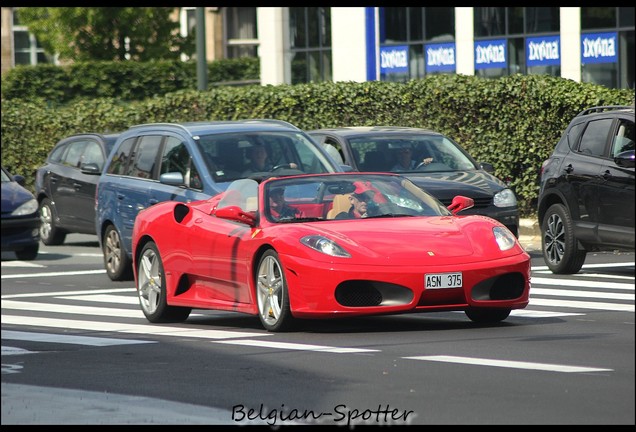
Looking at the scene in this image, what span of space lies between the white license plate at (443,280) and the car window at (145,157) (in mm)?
6875

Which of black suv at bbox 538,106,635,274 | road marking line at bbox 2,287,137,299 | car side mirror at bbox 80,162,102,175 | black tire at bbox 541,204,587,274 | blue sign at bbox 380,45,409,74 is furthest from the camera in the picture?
blue sign at bbox 380,45,409,74

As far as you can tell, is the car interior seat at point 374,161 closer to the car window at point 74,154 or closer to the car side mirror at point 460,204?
the car window at point 74,154

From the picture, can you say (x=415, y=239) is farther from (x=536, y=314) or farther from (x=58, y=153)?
(x=58, y=153)

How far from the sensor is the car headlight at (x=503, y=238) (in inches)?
466

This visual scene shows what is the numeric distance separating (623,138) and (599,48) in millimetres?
19949

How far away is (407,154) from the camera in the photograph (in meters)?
19.7

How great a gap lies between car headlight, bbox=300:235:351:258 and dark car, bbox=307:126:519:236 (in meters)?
6.78

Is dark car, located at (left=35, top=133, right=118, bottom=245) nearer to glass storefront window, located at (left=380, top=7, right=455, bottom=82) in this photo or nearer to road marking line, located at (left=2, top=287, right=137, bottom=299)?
road marking line, located at (left=2, top=287, right=137, bottom=299)

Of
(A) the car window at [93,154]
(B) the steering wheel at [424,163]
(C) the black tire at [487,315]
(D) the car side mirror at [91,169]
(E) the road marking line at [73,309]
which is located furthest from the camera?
(A) the car window at [93,154]

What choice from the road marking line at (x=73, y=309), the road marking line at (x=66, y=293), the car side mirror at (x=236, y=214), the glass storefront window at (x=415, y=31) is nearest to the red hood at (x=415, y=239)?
the car side mirror at (x=236, y=214)

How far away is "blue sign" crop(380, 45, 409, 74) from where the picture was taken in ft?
134

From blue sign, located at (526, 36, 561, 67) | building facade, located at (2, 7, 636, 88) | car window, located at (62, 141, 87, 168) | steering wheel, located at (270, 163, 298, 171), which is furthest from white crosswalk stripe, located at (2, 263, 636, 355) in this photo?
blue sign, located at (526, 36, 561, 67)

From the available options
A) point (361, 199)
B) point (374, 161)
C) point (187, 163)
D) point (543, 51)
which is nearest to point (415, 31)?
point (543, 51)

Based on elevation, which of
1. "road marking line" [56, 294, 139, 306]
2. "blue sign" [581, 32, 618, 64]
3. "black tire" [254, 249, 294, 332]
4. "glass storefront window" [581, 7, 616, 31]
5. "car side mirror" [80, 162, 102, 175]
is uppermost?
"glass storefront window" [581, 7, 616, 31]
